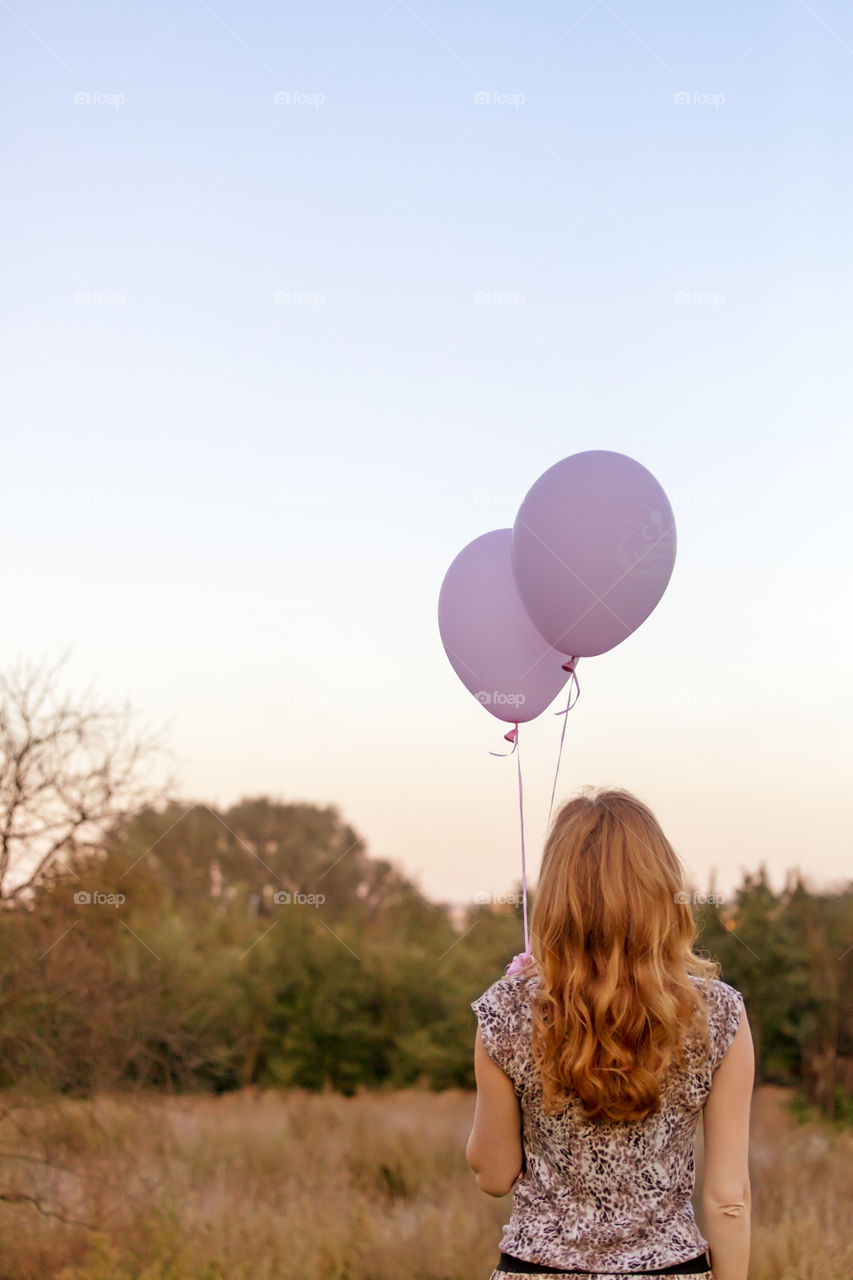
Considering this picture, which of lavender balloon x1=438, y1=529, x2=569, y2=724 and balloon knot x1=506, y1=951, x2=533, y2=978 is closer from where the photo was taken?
balloon knot x1=506, y1=951, x2=533, y2=978

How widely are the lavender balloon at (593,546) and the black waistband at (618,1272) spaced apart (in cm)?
158

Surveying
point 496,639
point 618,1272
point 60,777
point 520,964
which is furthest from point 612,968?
point 60,777

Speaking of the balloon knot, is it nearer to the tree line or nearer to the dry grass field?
the tree line

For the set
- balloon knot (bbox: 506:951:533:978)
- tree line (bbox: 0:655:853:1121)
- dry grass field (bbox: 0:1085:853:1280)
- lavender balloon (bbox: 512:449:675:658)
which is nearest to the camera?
balloon knot (bbox: 506:951:533:978)

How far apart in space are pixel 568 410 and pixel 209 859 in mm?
13971

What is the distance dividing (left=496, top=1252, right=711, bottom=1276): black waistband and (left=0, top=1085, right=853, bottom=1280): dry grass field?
544 cm

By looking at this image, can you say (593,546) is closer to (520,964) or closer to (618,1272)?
(520,964)

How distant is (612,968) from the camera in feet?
5.08

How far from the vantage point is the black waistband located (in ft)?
5.05

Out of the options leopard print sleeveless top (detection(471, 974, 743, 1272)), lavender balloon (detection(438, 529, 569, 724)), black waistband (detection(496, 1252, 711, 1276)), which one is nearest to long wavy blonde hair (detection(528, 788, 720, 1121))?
leopard print sleeveless top (detection(471, 974, 743, 1272))

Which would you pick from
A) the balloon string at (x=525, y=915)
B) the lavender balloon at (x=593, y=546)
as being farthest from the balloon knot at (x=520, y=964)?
the lavender balloon at (x=593, y=546)

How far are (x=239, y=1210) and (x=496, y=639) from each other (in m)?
A: 6.28

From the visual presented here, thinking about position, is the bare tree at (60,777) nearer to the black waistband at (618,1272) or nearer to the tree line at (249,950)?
the tree line at (249,950)

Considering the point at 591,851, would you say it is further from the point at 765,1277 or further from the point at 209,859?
the point at 209,859
